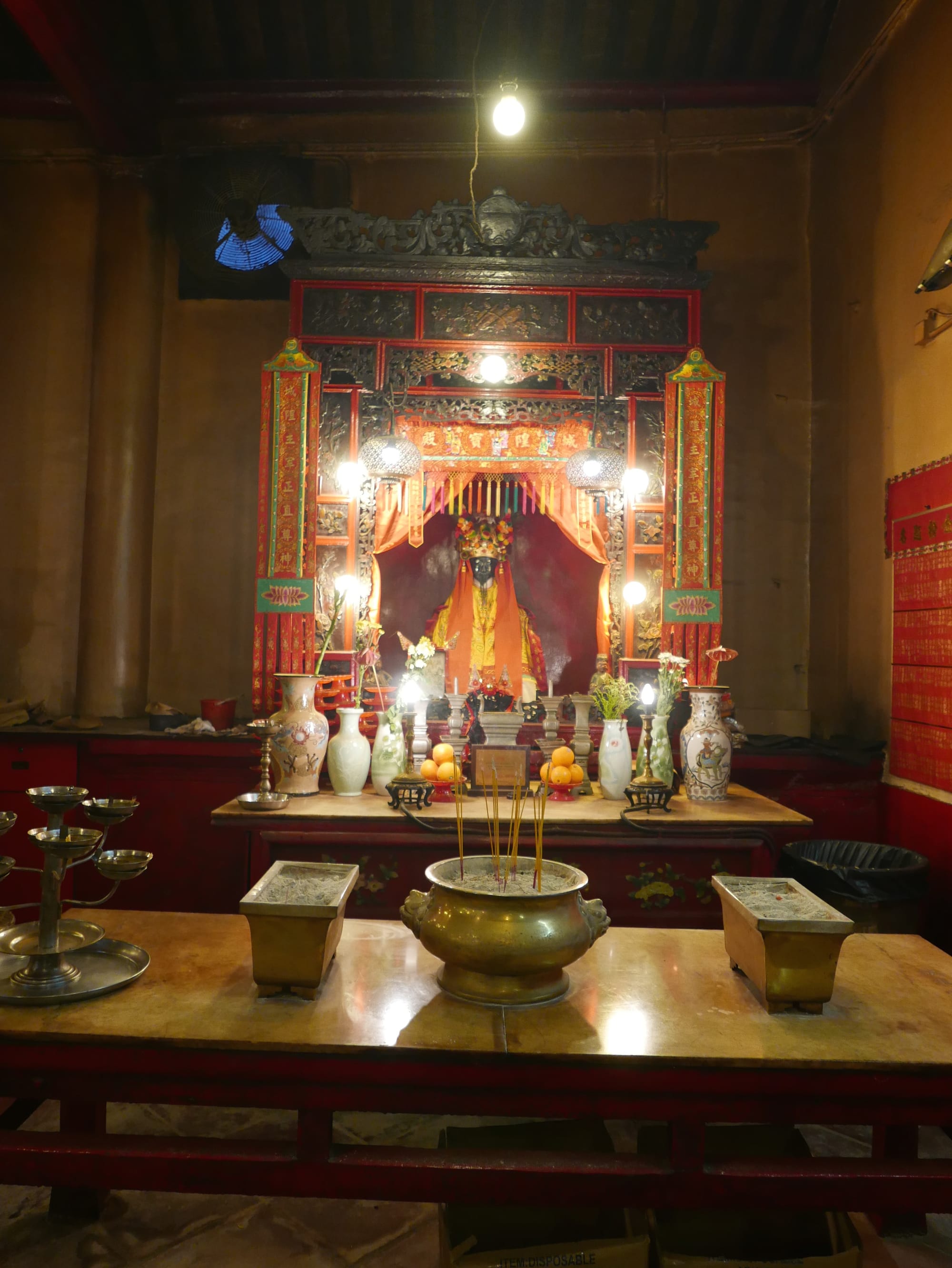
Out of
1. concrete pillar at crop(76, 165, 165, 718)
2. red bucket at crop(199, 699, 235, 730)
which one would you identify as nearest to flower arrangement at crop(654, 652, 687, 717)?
red bucket at crop(199, 699, 235, 730)

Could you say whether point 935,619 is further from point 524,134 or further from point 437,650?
point 524,134

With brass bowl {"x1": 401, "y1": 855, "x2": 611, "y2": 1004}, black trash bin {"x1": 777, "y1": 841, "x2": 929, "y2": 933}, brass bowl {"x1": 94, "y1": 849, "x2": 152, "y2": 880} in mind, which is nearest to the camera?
brass bowl {"x1": 401, "y1": 855, "x2": 611, "y2": 1004}

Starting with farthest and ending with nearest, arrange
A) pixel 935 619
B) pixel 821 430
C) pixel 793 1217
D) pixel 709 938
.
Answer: pixel 821 430 < pixel 935 619 < pixel 709 938 < pixel 793 1217

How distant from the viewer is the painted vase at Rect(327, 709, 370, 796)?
377 centimetres

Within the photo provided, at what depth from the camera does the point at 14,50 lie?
17.0 ft

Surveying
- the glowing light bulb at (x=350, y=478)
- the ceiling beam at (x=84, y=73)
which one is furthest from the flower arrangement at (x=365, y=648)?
the ceiling beam at (x=84, y=73)

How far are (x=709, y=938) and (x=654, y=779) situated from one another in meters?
1.52

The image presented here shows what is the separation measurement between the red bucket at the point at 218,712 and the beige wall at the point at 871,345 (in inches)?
137

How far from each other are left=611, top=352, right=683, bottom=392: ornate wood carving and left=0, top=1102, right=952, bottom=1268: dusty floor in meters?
3.68

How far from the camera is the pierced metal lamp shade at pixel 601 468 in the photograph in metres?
4.43

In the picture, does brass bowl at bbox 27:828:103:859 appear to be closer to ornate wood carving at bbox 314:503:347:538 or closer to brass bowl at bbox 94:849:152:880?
brass bowl at bbox 94:849:152:880

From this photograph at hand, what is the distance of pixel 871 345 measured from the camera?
14.4 feet

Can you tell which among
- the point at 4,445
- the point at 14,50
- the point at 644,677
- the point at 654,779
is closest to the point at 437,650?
the point at 644,677

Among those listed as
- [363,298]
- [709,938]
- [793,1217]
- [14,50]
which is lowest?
[793,1217]
